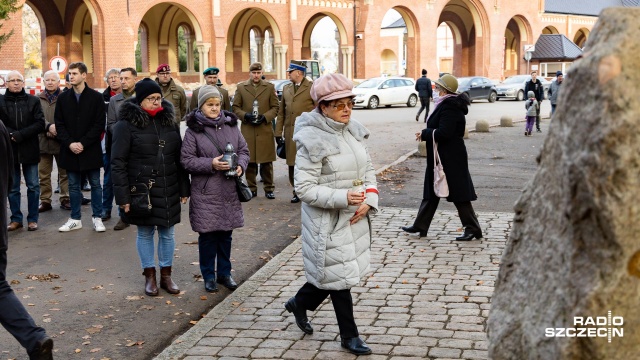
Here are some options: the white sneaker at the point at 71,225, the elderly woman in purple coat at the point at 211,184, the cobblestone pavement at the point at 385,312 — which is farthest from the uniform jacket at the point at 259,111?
the elderly woman in purple coat at the point at 211,184

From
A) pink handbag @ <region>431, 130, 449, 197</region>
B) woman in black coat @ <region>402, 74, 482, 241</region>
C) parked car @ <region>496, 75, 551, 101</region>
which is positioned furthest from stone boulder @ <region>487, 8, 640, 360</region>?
parked car @ <region>496, 75, 551, 101</region>

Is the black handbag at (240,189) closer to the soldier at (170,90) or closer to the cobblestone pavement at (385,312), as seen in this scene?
the cobblestone pavement at (385,312)

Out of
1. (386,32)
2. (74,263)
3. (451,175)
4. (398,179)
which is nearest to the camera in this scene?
(74,263)

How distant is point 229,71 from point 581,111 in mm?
49821

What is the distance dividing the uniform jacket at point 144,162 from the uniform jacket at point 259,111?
5.00 metres

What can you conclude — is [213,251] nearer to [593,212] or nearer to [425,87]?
[593,212]

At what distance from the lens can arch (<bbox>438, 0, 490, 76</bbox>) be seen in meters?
53.3

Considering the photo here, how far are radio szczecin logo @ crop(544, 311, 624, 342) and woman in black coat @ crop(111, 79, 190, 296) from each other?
4564 mm

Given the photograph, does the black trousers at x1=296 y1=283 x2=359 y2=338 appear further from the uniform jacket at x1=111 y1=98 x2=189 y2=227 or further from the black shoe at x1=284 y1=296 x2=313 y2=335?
the uniform jacket at x1=111 y1=98 x2=189 y2=227

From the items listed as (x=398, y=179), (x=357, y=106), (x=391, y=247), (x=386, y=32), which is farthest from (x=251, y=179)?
(x=386, y=32)

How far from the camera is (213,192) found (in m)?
6.72

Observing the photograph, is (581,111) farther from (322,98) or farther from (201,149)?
(201,149)

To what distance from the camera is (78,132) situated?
9.56 m

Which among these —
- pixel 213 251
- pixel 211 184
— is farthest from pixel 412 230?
pixel 211 184
